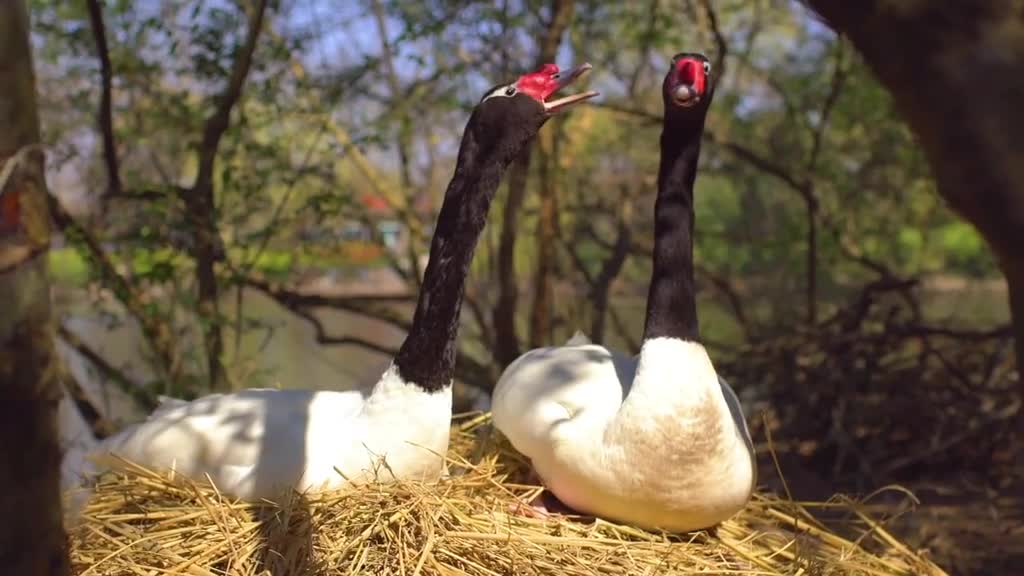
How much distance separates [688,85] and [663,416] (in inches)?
33.0

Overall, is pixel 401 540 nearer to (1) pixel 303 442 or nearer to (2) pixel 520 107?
(1) pixel 303 442

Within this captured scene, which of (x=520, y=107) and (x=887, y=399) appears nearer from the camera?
(x=520, y=107)

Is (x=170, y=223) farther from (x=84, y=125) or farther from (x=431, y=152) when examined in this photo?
(x=431, y=152)

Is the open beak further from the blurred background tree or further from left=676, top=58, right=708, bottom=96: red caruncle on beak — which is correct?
the blurred background tree

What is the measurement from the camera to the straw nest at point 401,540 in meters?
2.03

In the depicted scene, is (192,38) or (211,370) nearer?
(192,38)

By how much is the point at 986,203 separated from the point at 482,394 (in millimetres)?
4843

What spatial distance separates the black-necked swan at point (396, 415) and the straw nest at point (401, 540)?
7 centimetres

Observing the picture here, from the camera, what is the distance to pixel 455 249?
8.03ft

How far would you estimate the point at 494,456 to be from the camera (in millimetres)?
2719

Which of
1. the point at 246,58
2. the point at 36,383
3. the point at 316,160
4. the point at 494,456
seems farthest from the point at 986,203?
the point at 316,160

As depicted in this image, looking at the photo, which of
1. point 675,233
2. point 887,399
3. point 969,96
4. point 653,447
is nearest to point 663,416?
point 653,447

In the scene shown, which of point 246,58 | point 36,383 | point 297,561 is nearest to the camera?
point 36,383

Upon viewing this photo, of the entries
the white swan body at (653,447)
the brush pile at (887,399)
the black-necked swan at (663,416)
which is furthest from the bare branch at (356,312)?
the white swan body at (653,447)
